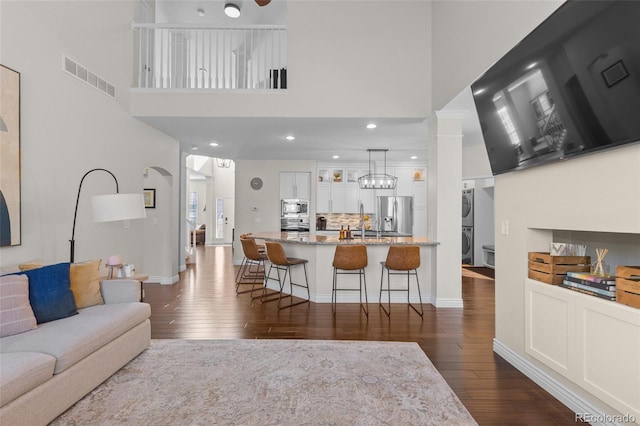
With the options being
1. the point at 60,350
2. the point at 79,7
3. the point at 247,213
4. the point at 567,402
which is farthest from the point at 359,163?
the point at 60,350

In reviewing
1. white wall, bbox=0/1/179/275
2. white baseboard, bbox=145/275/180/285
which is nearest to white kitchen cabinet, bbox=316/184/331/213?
white baseboard, bbox=145/275/180/285

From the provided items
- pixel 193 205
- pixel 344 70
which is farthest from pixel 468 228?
pixel 193 205

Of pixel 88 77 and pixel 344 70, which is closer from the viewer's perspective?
pixel 88 77

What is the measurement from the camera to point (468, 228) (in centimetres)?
750

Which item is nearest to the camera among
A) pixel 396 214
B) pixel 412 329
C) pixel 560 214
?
pixel 560 214

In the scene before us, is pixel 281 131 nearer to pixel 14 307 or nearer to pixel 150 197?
pixel 150 197

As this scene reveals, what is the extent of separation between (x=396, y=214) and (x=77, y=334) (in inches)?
274

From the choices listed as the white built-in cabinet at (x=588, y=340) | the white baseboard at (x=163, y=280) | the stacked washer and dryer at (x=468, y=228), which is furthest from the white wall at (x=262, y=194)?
the white built-in cabinet at (x=588, y=340)

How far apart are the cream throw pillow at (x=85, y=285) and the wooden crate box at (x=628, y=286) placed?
149 inches

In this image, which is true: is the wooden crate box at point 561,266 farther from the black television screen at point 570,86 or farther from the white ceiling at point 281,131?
the white ceiling at point 281,131

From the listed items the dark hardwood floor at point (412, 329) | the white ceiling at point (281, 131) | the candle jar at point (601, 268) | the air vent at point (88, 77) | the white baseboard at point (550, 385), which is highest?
the air vent at point (88, 77)

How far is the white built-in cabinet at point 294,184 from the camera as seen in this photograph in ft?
26.4

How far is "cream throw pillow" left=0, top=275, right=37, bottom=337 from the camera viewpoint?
1985mm

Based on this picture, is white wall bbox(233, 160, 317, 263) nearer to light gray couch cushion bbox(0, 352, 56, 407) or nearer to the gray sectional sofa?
the gray sectional sofa
